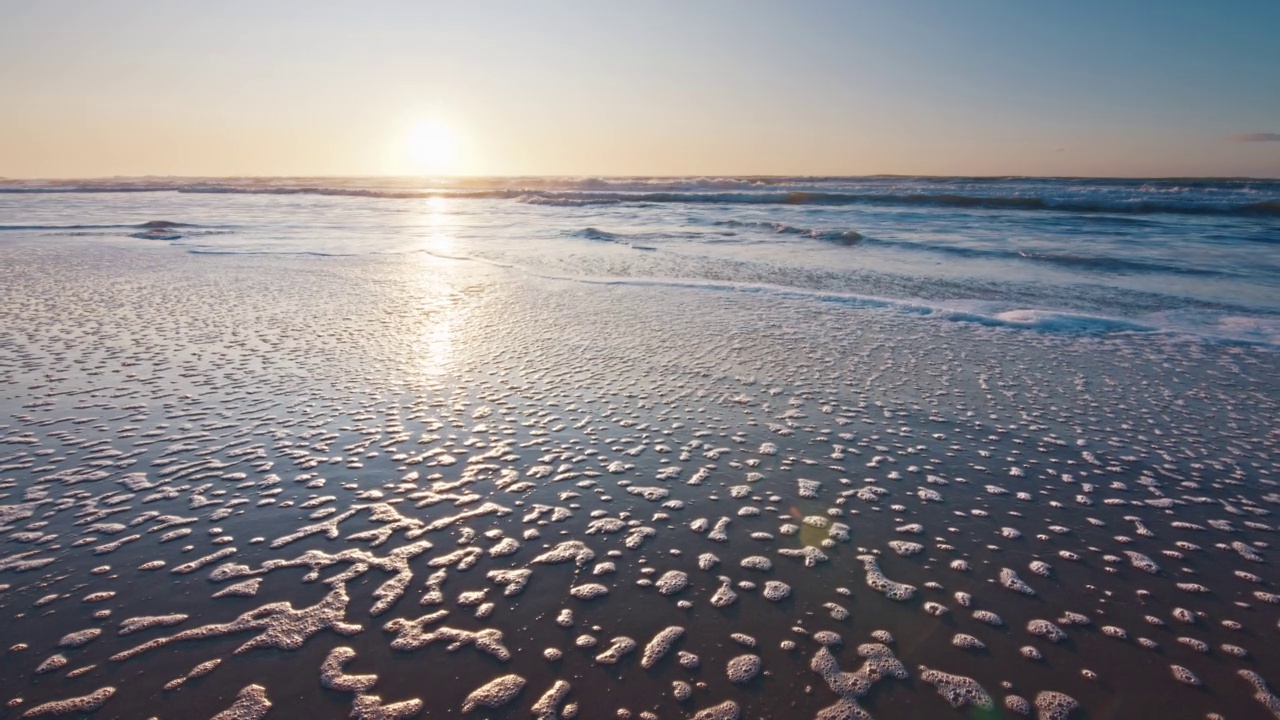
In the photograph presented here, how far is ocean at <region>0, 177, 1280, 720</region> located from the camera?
2.64 metres

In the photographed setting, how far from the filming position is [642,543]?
3611 millimetres

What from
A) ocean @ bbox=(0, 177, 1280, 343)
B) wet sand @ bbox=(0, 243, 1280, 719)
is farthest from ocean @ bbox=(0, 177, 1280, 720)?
ocean @ bbox=(0, 177, 1280, 343)

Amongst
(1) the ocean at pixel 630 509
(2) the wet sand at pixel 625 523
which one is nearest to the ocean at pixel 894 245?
(1) the ocean at pixel 630 509

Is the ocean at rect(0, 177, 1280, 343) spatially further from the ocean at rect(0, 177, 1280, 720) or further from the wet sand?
the wet sand

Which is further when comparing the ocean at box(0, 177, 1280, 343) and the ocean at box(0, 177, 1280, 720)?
the ocean at box(0, 177, 1280, 343)

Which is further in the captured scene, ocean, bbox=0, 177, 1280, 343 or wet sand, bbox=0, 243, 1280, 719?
ocean, bbox=0, 177, 1280, 343

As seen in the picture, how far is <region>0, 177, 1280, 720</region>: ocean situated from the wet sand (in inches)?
0.8

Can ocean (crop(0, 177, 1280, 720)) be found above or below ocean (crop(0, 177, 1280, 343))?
below

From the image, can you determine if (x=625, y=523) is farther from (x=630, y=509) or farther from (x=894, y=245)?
(x=894, y=245)

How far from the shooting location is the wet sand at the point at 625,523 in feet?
8.66

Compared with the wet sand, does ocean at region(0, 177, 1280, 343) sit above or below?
above

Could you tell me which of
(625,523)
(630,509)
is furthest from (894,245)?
(625,523)

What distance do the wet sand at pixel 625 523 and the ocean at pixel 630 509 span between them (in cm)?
2

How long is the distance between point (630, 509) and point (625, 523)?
0.17 meters
